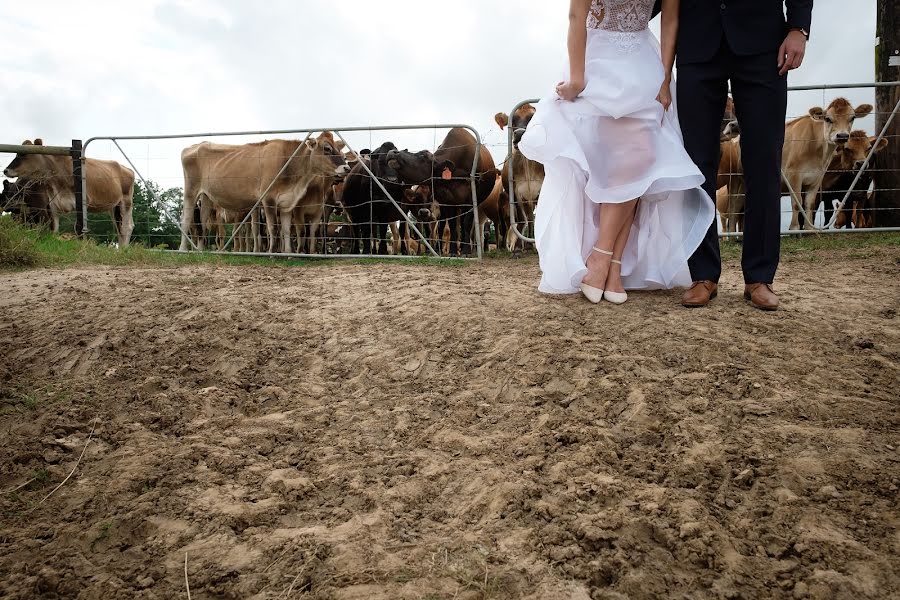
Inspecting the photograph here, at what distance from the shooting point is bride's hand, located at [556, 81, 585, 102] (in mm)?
3729

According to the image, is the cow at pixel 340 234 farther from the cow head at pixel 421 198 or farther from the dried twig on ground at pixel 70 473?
the dried twig on ground at pixel 70 473

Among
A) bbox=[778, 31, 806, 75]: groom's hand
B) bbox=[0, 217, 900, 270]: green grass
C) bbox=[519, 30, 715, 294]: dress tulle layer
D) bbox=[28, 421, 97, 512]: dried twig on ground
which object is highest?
Answer: bbox=[778, 31, 806, 75]: groom's hand

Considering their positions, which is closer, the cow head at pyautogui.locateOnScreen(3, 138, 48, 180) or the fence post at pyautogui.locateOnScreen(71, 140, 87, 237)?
the fence post at pyautogui.locateOnScreen(71, 140, 87, 237)

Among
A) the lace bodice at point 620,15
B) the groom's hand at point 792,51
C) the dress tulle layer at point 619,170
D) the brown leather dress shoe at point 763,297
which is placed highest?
the lace bodice at point 620,15

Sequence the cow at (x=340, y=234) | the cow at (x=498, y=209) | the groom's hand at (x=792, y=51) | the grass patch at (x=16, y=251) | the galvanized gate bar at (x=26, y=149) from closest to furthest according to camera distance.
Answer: the groom's hand at (x=792, y=51), the grass patch at (x=16, y=251), the galvanized gate bar at (x=26, y=149), the cow at (x=340, y=234), the cow at (x=498, y=209)

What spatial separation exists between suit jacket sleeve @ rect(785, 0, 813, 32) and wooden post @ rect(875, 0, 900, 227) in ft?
21.7

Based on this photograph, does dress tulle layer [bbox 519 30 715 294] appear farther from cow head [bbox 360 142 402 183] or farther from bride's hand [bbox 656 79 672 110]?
cow head [bbox 360 142 402 183]

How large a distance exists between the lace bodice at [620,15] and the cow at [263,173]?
7245mm

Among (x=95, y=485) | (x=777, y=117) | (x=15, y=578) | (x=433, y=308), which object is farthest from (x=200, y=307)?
(x=777, y=117)

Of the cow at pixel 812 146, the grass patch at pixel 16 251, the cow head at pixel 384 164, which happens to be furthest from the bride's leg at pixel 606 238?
the cow head at pixel 384 164

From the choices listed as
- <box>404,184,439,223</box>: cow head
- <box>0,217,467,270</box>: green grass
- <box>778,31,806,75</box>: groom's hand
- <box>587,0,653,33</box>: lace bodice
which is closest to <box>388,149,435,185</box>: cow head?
<box>404,184,439,223</box>: cow head

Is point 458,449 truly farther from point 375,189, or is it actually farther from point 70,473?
point 375,189

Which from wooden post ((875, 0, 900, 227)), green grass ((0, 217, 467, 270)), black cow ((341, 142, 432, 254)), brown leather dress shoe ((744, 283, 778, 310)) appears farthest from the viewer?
black cow ((341, 142, 432, 254))

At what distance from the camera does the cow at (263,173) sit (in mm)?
11039
